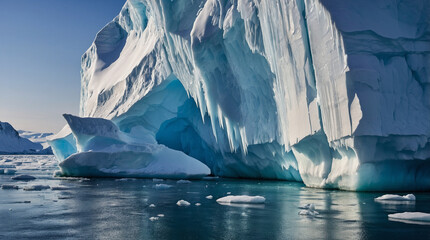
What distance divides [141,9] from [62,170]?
988cm

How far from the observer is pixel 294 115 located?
1331 cm

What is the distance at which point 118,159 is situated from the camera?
17719 millimetres

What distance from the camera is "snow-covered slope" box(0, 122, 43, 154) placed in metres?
57.6

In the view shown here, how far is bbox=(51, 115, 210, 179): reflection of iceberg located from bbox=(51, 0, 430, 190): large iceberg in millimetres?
150

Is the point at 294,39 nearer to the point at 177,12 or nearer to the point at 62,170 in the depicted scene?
the point at 177,12

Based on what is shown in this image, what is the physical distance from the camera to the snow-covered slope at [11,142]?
189 feet

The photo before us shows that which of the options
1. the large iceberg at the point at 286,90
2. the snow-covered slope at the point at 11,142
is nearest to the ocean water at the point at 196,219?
the large iceberg at the point at 286,90

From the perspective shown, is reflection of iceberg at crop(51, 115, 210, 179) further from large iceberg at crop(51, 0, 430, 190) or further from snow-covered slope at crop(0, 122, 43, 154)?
snow-covered slope at crop(0, 122, 43, 154)

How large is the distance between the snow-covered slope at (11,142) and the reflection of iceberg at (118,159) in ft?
140

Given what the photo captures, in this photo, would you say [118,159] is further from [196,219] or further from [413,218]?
[413,218]

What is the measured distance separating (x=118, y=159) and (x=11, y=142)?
155 feet

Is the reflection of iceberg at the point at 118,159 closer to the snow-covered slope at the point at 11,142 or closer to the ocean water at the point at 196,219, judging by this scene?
the ocean water at the point at 196,219

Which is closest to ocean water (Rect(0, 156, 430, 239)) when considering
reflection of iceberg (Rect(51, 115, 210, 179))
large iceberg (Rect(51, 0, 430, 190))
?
large iceberg (Rect(51, 0, 430, 190))

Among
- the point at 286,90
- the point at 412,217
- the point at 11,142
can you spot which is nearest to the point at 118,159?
the point at 286,90
